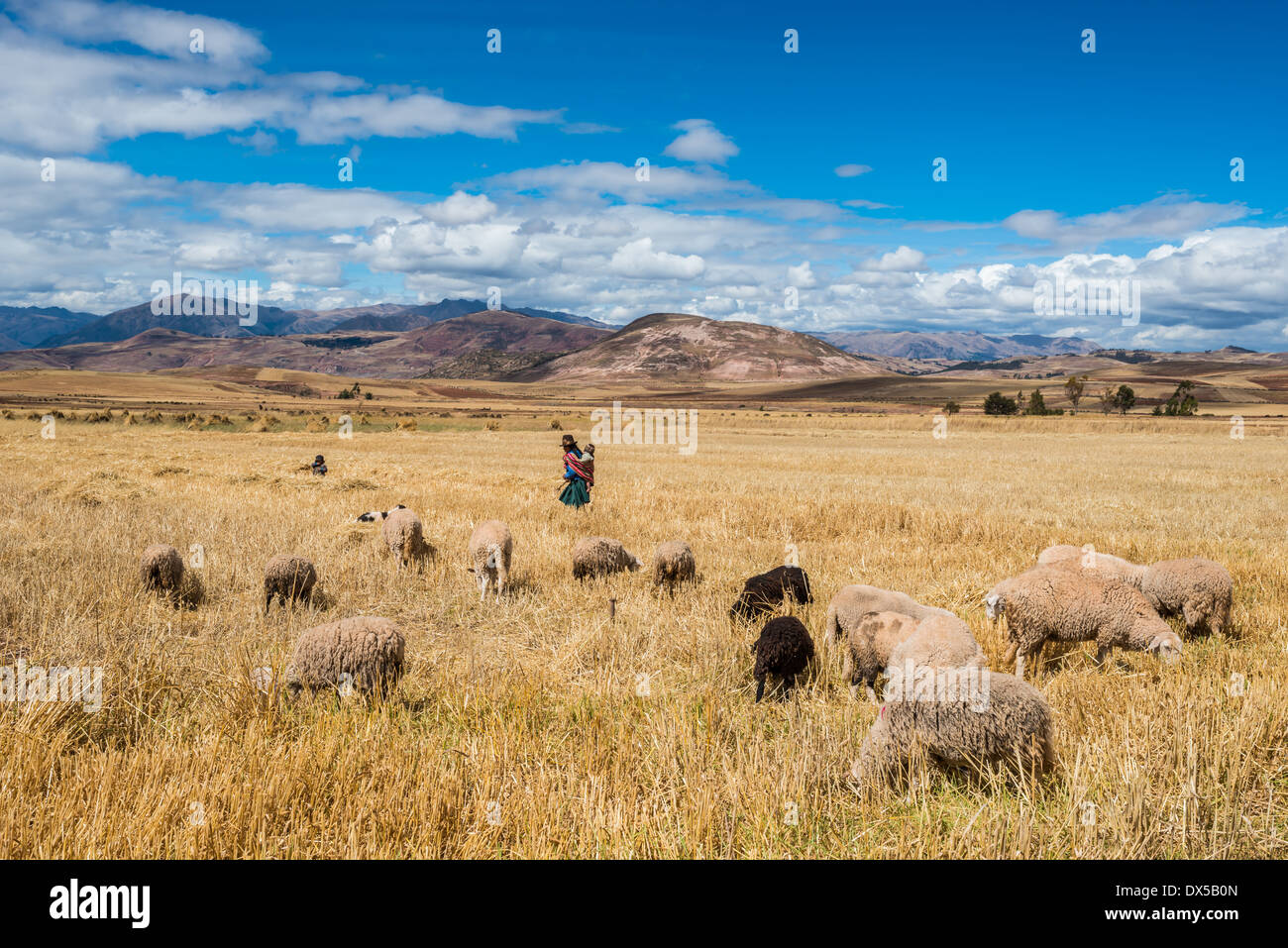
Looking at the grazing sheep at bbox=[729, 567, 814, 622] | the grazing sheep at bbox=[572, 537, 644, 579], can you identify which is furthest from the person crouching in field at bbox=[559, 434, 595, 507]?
the grazing sheep at bbox=[729, 567, 814, 622]

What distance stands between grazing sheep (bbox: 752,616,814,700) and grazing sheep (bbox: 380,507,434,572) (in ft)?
22.1

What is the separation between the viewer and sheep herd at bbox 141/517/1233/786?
13.9ft

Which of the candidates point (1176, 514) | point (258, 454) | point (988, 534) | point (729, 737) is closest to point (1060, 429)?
point (1176, 514)

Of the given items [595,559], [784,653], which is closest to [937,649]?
[784,653]

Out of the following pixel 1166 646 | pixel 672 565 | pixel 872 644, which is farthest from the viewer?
pixel 672 565

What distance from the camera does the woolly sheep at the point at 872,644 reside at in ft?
19.5

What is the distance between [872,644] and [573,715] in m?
2.84

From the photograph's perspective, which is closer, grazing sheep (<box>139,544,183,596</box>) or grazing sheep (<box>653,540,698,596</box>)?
grazing sheep (<box>139,544,183,596</box>)

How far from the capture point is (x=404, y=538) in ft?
35.6

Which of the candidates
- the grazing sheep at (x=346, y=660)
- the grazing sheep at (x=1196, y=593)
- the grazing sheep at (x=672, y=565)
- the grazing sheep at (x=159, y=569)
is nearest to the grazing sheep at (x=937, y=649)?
the grazing sheep at (x=1196, y=593)

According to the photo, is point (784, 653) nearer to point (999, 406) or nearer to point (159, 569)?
point (159, 569)

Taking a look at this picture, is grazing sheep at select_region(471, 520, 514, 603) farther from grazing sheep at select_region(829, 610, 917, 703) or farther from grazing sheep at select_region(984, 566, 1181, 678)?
grazing sheep at select_region(984, 566, 1181, 678)

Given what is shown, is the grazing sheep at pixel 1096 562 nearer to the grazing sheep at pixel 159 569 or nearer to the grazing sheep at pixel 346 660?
the grazing sheep at pixel 346 660

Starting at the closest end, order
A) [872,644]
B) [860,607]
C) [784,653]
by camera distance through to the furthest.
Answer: [784,653] → [872,644] → [860,607]
